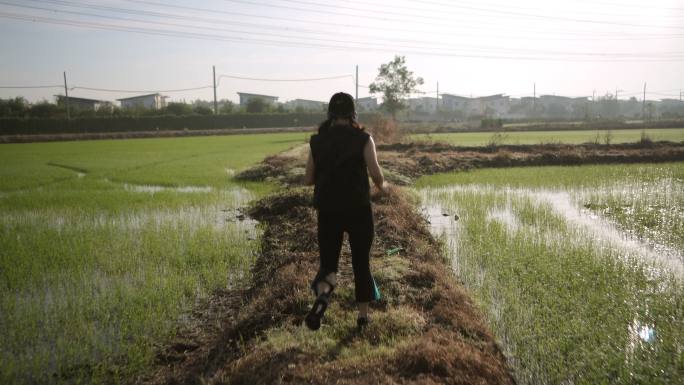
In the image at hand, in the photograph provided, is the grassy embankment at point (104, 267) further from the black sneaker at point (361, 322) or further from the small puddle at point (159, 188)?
the black sneaker at point (361, 322)

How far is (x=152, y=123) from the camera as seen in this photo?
140 ft

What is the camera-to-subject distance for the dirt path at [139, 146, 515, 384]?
305 centimetres

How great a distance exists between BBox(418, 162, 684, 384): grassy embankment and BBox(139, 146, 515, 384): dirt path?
377 mm

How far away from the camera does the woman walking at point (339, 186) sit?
10.8 ft

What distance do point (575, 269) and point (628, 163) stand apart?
15828 mm

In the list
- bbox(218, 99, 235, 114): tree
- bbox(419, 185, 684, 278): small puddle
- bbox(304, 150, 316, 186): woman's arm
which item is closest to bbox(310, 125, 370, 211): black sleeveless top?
bbox(304, 150, 316, 186): woman's arm

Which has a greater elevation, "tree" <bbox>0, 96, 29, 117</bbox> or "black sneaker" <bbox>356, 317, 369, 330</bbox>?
"tree" <bbox>0, 96, 29, 117</bbox>

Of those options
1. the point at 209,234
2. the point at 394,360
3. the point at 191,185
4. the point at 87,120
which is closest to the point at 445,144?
the point at 191,185

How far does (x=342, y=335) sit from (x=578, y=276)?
2.98 m

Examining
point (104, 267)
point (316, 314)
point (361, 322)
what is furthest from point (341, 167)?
point (104, 267)

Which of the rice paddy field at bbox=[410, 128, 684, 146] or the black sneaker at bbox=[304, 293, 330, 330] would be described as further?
the rice paddy field at bbox=[410, 128, 684, 146]

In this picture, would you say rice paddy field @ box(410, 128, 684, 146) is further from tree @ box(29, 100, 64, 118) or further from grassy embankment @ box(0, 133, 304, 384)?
tree @ box(29, 100, 64, 118)

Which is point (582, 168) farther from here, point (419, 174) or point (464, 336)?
point (464, 336)

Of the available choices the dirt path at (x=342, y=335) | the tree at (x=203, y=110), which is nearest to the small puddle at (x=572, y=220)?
the dirt path at (x=342, y=335)
